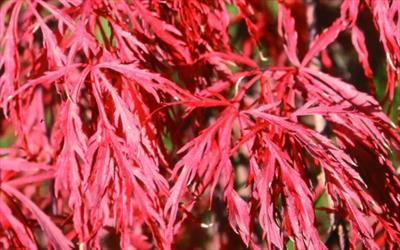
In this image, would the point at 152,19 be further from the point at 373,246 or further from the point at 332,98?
the point at 373,246

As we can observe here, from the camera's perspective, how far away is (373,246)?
95 cm

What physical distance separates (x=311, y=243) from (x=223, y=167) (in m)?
0.15

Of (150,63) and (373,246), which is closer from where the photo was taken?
(373,246)

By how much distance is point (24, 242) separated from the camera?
104 centimetres

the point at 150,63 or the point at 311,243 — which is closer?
the point at 311,243

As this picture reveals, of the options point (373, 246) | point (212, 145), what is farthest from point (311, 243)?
point (212, 145)

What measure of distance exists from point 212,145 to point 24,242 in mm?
320

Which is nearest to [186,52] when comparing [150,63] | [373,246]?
[150,63]

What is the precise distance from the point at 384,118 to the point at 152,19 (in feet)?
1.24

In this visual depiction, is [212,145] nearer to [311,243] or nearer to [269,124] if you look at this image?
[269,124]

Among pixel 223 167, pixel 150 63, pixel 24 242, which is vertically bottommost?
pixel 24 242

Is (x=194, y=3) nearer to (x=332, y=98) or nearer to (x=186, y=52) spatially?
(x=186, y=52)

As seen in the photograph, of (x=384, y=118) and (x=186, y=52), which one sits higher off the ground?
(x=186, y=52)

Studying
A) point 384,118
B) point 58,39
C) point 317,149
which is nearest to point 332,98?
point 384,118
